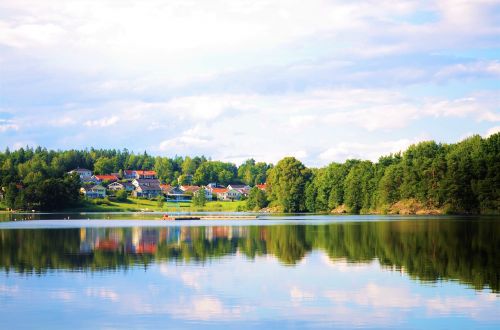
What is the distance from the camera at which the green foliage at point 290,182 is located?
538 ft

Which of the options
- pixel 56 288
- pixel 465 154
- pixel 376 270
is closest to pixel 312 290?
pixel 376 270

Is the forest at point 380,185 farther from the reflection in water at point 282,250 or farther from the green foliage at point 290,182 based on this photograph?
the reflection in water at point 282,250

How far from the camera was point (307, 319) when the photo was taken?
23.3 metres

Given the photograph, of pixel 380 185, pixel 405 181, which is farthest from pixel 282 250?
pixel 380 185

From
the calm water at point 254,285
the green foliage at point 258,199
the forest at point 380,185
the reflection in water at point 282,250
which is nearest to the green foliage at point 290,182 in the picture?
the forest at point 380,185

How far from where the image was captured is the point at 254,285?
31.3 meters

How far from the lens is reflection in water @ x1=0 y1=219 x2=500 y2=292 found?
37.9 metres

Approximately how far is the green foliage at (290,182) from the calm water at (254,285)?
360 ft

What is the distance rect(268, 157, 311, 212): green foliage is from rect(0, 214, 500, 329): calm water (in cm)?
10960

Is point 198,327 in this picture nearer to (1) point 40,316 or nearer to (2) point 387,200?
(1) point 40,316

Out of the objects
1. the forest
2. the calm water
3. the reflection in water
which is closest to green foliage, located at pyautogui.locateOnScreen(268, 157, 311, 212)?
the forest

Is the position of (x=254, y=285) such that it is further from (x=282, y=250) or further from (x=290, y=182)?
(x=290, y=182)

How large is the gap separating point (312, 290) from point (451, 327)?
8.57 m

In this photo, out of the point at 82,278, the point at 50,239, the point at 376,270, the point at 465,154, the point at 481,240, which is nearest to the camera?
the point at 82,278
